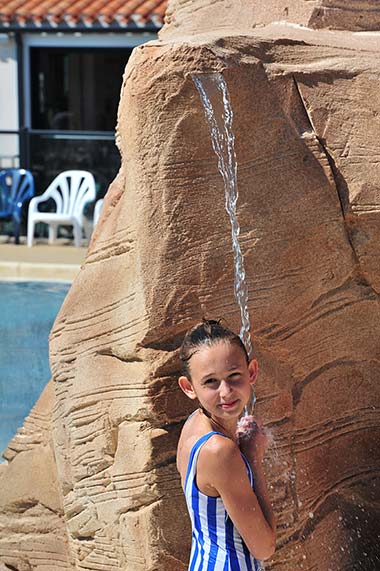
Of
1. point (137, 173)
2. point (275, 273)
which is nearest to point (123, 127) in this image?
point (137, 173)

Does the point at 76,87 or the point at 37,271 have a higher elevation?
the point at 76,87

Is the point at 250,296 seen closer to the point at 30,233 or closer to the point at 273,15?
the point at 273,15

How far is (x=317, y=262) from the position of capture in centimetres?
363

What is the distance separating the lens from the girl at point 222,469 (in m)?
2.57

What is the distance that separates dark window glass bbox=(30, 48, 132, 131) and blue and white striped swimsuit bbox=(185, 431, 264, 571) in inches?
456

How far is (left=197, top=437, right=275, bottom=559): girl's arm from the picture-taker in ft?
8.39

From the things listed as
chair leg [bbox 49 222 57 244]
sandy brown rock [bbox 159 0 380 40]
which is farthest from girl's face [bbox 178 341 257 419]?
chair leg [bbox 49 222 57 244]

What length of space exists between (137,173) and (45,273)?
285 inches

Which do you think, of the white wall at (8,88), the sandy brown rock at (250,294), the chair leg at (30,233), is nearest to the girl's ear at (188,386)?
the sandy brown rock at (250,294)

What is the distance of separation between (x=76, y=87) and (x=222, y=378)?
41.3 feet

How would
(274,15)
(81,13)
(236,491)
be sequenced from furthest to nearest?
(81,13) → (274,15) → (236,491)

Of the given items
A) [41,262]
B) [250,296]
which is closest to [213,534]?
[250,296]

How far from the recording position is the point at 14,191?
41.3 feet

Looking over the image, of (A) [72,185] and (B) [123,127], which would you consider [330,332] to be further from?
(A) [72,185]
